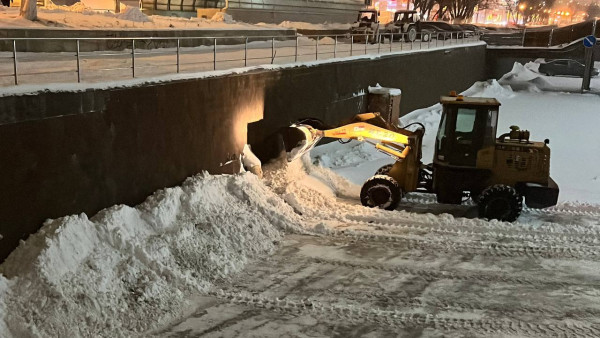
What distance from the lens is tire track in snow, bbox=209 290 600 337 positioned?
6824 mm

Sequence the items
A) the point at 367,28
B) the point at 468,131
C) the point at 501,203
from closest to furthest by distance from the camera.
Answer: the point at 501,203, the point at 468,131, the point at 367,28

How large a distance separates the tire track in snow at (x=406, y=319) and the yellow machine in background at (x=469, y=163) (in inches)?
161

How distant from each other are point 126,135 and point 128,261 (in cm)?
224

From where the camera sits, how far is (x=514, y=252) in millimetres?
9281

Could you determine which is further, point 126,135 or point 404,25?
point 404,25

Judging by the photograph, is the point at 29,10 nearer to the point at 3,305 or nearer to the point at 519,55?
the point at 3,305

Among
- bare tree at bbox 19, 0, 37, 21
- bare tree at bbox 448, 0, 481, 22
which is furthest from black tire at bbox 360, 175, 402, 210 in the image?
bare tree at bbox 448, 0, 481, 22

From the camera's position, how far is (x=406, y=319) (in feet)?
23.0

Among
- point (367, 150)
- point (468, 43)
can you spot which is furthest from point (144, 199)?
point (468, 43)

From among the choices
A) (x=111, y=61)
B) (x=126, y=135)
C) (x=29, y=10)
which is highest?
(x=29, y=10)

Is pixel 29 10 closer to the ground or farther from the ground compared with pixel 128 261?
farther from the ground

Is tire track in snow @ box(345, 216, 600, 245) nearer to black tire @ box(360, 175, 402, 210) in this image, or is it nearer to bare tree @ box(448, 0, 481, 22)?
black tire @ box(360, 175, 402, 210)

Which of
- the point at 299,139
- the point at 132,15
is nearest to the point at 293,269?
the point at 299,139

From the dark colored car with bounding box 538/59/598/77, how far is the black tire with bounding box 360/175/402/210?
31869 mm
